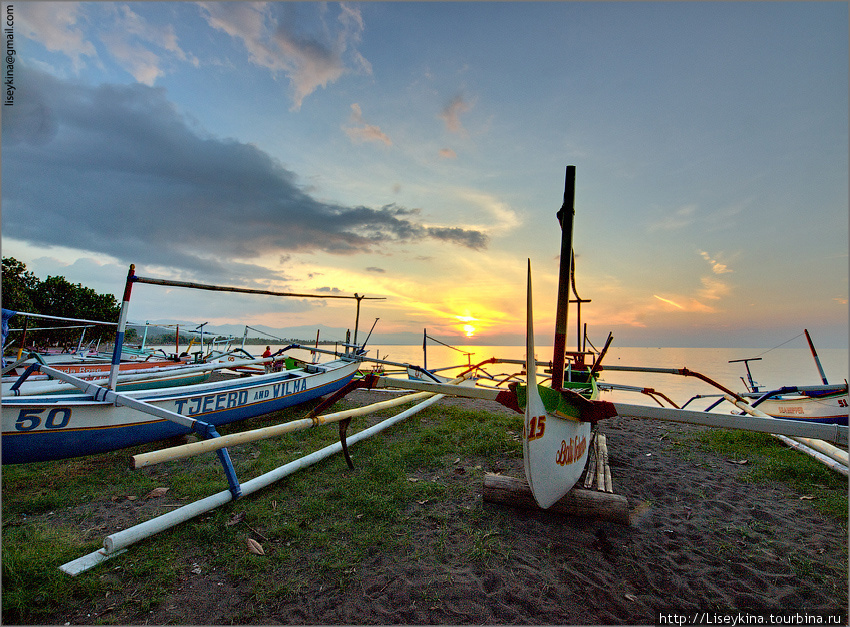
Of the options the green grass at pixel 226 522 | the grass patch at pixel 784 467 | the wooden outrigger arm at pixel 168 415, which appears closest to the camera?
the green grass at pixel 226 522

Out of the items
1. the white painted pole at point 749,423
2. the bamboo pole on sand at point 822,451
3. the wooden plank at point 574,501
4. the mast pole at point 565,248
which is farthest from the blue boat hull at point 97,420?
the bamboo pole on sand at point 822,451

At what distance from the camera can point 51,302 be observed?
32.1 meters

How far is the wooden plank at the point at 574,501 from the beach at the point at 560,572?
0.11 m

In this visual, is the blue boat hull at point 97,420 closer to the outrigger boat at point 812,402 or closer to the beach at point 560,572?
the beach at point 560,572

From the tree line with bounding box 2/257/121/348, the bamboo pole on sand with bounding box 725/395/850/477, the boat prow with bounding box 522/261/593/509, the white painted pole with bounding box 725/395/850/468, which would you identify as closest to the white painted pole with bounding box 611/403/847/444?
the boat prow with bounding box 522/261/593/509

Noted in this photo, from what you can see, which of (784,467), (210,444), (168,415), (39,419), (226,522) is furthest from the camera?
(784,467)

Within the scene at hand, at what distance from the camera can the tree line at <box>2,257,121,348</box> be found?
89.7ft

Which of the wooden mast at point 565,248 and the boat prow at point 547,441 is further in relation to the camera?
the wooden mast at point 565,248

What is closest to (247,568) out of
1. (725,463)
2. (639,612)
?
(639,612)

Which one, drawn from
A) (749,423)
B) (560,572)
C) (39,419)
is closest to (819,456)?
(749,423)

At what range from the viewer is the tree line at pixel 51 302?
89.7ft

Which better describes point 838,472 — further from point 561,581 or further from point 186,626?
point 186,626

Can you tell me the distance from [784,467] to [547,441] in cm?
510

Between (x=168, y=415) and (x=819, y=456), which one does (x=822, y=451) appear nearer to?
(x=819, y=456)
